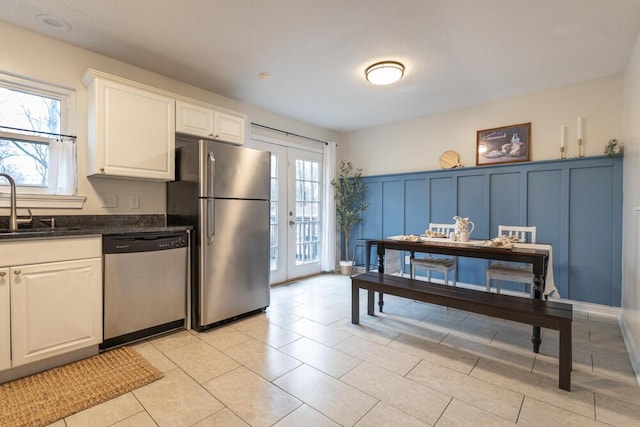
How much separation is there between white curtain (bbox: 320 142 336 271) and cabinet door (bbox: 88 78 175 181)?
263cm

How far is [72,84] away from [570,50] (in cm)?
427

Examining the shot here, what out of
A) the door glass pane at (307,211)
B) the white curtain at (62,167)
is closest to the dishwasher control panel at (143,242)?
the white curtain at (62,167)

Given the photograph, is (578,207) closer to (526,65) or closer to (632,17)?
(526,65)

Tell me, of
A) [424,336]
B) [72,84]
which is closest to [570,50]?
[424,336]

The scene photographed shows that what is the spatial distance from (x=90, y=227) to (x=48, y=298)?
788 millimetres

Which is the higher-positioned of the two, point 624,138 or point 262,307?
point 624,138

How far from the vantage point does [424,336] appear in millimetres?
2564

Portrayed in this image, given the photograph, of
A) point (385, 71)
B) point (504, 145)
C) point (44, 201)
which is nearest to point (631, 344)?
point (504, 145)

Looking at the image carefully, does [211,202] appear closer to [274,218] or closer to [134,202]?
[134,202]

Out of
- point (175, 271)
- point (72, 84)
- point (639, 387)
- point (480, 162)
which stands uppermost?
point (72, 84)

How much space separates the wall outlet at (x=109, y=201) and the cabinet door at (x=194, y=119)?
2.79ft

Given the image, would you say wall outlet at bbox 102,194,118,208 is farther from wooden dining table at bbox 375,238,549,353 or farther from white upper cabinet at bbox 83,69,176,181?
wooden dining table at bbox 375,238,549,353

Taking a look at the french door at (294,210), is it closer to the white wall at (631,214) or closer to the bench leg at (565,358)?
the bench leg at (565,358)

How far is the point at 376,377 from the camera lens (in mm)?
1946
